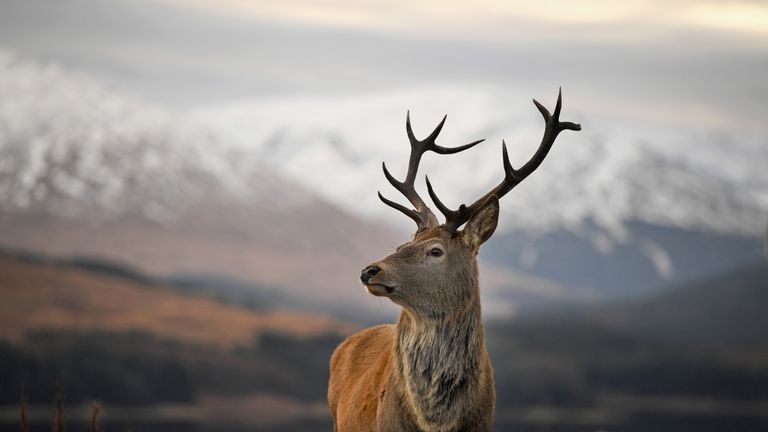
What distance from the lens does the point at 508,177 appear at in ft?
57.9

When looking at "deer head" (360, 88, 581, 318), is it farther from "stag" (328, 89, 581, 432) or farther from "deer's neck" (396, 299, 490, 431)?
"deer's neck" (396, 299, 490, 431)

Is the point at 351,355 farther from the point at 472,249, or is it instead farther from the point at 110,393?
the point at 110,393

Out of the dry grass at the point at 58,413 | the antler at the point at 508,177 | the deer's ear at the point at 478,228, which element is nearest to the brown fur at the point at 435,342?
the deer's ear at the point at 478,228

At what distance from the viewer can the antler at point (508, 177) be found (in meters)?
16.8

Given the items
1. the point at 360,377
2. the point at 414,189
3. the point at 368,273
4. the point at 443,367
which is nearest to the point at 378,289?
the point at 368,273

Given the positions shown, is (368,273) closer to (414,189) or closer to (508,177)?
(508,177)

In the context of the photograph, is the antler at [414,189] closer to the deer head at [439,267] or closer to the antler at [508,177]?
the antler at [508,177]

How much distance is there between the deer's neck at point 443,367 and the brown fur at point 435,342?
0.01m

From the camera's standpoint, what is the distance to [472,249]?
16.9 metres

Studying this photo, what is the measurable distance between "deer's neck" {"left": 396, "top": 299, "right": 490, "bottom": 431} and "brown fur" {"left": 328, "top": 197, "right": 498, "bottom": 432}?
0.01 meters

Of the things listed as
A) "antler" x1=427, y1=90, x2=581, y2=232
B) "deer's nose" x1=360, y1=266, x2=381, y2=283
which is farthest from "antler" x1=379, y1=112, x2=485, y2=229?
"deer's nose" x1=360, y1=266, x2=381, y2=283

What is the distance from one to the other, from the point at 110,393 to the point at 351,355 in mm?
178200

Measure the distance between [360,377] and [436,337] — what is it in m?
2.42

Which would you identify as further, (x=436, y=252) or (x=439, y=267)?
(x=436, y=252)
